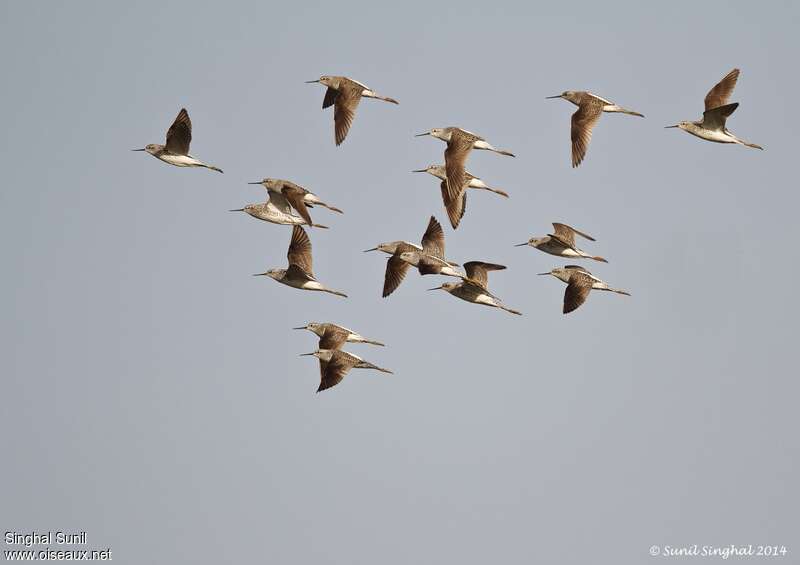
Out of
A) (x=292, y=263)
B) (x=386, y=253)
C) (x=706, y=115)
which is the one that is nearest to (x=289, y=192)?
(x=292, y=263)

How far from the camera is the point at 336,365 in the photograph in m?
41.6

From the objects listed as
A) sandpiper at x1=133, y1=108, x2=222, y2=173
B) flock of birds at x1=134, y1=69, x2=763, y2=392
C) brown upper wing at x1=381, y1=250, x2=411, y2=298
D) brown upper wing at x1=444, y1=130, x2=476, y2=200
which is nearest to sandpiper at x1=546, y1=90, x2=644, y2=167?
flock of birds at x1=134, y1=69, x2=763, y2=392

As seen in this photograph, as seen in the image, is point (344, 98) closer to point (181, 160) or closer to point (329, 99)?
point (329, 99)

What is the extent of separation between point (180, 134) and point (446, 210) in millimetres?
7233

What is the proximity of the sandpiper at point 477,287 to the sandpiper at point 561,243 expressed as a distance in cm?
128

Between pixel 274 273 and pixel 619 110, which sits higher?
pixel 619 110

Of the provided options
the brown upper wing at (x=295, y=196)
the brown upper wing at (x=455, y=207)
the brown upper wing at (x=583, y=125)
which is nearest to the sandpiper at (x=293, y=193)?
the brown upper wing at (x=295, y=196)

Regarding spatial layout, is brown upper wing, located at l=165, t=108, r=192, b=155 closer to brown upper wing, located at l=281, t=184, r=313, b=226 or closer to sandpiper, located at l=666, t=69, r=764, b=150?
brown upper wing, located at l=281, t=184, r=313, b=226

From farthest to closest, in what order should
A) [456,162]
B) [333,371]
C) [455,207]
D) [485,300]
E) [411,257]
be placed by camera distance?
[411,257]
[485,300]
[456,162]
[455,207]
[333,371]

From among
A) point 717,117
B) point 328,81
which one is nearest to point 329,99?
point 328,81

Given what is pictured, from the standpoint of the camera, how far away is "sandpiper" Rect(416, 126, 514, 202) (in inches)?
1661

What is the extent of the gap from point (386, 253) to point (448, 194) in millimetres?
5363

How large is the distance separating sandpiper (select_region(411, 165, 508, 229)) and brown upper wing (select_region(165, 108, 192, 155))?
6953 millimetres

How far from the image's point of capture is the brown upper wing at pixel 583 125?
43.1m
